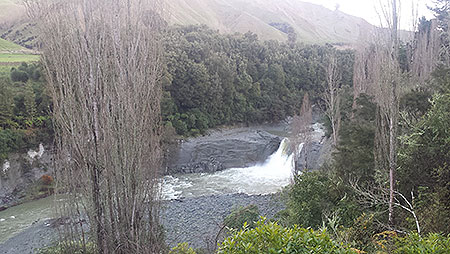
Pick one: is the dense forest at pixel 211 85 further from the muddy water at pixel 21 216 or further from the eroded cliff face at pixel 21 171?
the muddy water at pixel 21 216

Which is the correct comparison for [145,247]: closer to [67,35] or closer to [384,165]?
[67,35]

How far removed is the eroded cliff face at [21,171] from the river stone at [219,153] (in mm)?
7522

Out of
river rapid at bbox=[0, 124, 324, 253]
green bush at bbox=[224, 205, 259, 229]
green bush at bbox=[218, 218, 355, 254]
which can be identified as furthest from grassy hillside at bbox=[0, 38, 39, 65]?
green bush at bbox=[218, 218, 355, 254]

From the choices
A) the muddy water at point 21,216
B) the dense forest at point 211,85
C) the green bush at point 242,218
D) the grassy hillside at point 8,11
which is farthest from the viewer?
the grassy hillside at point 8,11

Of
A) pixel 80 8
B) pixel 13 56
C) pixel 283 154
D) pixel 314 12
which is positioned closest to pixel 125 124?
pixel 80 8

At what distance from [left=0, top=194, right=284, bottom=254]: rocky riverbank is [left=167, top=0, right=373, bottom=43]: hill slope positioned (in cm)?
4791

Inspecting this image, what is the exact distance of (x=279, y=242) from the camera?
362cm

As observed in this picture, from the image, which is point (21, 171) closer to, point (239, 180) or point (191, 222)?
point (191, 222)

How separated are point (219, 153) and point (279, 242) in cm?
2026

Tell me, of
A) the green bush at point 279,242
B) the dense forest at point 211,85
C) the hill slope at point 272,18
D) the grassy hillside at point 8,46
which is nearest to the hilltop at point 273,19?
the hill slope at point 272,18

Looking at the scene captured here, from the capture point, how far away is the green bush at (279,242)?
141 inches

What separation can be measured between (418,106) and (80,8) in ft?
32.2

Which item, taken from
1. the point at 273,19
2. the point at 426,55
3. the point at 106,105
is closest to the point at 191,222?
the point at 106,105

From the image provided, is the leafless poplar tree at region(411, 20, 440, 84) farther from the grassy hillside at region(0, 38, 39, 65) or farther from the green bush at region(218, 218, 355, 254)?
the grassy hillside at region(0, 38, 39, 65)
